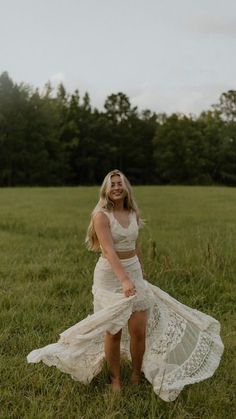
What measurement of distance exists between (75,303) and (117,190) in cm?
303

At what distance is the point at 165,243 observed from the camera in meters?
11.4

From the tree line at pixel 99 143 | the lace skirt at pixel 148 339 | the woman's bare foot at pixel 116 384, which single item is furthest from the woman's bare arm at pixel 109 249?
the tree line at pixel 99 143

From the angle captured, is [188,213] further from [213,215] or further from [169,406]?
[169,406]

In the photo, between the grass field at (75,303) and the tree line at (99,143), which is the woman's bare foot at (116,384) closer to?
the grass field at (75,303)

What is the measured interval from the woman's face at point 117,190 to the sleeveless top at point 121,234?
13 cm

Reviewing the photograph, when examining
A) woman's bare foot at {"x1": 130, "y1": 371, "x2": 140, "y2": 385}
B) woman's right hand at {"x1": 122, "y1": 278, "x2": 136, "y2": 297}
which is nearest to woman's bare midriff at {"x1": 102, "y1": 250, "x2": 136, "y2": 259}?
woman's right hand at {"x1": 122, "y1": 278, "x2": 136, "y2": 297}

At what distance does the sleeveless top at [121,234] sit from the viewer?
4391 millimetres

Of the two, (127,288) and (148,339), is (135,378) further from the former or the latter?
(127,288)

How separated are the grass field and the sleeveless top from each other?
126 cm

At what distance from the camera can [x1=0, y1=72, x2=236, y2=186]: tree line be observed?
6212 centimetres

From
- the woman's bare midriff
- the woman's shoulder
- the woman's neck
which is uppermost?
the woman's neck

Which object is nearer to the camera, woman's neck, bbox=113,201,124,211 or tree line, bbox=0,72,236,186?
woman's neck, bbox=113,201,124,211

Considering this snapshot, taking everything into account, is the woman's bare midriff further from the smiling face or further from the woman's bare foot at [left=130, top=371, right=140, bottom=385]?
the woman's bare foot at [left=130, top=371, right=140, bottom=385]

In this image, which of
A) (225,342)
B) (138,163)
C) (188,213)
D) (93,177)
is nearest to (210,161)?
(138,163)
